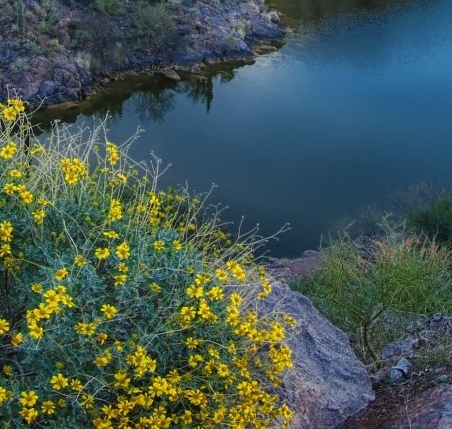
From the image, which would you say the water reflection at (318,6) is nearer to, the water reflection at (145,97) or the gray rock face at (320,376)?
the water reflection at (145,97)

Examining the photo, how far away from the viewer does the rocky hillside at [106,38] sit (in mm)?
23109

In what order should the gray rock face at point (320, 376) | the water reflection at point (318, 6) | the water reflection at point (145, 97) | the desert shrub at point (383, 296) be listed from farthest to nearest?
the water reflection at point (318, 6)
the water reflection at point (145, 97)
the desert shrub at point (383, 296)
the gray rock face at point (320, 376)

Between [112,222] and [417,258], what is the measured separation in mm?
4324

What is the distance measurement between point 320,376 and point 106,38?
23.7 metres

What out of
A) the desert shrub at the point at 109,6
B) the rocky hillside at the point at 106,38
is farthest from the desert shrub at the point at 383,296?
the desert shrub at the point at 109,6

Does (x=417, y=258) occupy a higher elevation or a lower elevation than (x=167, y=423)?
lower

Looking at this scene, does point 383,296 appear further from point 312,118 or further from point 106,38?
point 106,38

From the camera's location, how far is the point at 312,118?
22234 millimetres

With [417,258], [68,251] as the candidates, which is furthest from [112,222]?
[417,258]

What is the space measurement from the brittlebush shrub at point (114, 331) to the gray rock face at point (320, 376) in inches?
7.7

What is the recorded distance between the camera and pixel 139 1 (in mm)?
28703

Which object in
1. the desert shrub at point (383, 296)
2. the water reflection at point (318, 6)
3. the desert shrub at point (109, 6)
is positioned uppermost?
the desert shrub at point (383, 296)

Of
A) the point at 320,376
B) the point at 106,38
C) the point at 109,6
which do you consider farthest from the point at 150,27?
the point at 320,376

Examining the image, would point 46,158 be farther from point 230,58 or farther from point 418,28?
point 418,28
